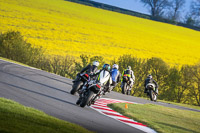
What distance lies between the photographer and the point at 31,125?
6.06 metres

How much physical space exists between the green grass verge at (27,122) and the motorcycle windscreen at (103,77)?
9.01ft

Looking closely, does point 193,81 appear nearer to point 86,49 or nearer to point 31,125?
point 86,49

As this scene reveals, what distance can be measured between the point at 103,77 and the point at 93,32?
37.5 meters

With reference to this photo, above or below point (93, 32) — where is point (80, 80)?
below

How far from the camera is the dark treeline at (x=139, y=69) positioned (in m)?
24.4

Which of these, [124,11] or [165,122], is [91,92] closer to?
[165,122]

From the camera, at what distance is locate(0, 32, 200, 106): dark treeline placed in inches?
960

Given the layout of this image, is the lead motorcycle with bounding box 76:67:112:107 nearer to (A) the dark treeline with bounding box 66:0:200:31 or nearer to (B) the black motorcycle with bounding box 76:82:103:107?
(B) the black motorcycle with bounding box 76:82:103:107

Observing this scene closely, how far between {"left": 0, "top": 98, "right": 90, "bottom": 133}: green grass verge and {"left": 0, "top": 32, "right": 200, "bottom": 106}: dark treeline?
16861 millimetres

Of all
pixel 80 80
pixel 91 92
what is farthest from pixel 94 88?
pixel 80 80

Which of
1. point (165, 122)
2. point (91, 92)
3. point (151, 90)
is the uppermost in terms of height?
point (91, 92)

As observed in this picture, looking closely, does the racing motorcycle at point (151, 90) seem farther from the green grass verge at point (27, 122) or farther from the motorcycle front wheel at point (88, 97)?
the green grass verge at point (27, 122)

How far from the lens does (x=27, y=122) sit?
20.6ft

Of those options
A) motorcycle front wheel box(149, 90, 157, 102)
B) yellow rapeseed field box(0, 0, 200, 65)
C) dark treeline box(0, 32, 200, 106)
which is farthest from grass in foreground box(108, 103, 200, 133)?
yellow rapeseed field box(0, 0, 200, 65)
